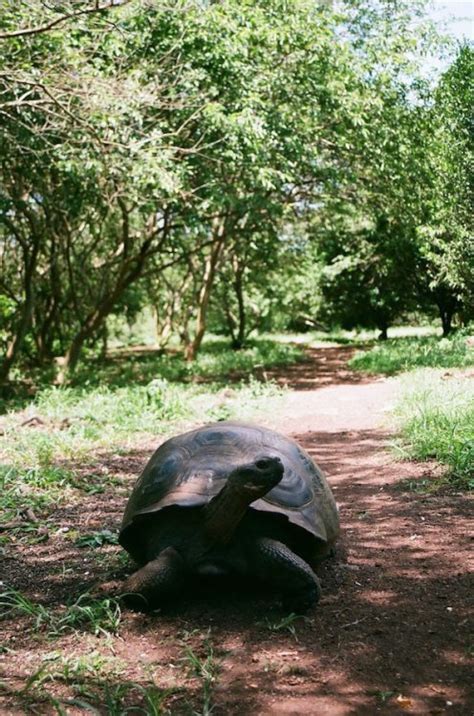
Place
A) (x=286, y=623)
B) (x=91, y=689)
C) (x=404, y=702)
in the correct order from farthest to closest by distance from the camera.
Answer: (x=286, y=623), (x=91, y=689), (x=404, y=702)

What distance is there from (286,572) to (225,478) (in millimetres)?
501

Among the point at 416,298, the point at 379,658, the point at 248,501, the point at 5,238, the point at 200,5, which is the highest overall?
the point at 200,5

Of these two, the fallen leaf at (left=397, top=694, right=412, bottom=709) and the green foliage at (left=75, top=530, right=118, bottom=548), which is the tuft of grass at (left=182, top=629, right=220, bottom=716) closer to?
the fallen leaf at (left=397, top=694, right=412, bottom=709)

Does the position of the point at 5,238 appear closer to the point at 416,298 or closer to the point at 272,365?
the point at 272,365

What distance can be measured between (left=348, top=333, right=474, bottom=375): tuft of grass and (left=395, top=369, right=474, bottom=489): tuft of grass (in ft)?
11.6

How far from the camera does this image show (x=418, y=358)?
1402 centimetres

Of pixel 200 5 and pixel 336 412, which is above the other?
pixel 200 5

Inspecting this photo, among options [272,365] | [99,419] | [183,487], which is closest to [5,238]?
[272,365]

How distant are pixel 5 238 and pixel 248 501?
1619cm

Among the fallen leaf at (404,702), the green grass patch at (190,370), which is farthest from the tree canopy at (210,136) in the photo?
the fallen leaf at (404,702)

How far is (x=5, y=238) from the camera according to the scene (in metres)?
17.6

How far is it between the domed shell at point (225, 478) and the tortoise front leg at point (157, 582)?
0.75 ft

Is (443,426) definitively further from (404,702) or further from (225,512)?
(404,702)

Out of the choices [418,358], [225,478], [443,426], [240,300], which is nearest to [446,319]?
[240,300]
